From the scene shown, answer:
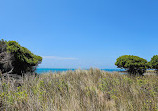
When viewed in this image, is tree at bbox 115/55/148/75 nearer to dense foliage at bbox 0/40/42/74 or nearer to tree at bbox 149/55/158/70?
tree at bbox 149/55/158/70

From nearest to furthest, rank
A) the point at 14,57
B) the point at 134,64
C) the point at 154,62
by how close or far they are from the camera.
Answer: the point at 14,57
the point at 134,64
the point at 154,62

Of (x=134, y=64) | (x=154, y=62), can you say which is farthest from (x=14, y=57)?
(x=154, y=62)

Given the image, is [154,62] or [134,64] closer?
[134,64]

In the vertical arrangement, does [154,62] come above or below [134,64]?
above

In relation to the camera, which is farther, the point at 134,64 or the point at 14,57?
the point at 134,64

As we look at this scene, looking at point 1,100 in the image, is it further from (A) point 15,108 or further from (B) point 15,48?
(B) point 15,48

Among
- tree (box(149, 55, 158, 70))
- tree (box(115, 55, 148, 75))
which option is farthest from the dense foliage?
tree (box(149, 55, 158, 70))

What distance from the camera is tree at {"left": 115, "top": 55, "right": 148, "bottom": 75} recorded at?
494 inches

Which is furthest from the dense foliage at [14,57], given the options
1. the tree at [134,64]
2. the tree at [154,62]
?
the tree at [154,62]

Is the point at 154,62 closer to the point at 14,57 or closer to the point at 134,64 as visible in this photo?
the point at 134,64

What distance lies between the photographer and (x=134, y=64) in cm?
1256

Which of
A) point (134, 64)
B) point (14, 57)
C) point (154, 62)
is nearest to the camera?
point (14, 57)

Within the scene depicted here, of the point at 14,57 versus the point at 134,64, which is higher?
the point at 14,57

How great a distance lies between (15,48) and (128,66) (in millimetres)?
11620
